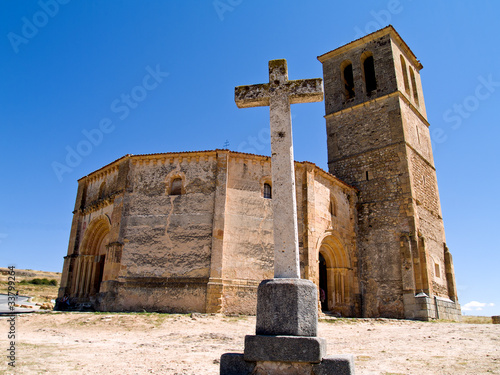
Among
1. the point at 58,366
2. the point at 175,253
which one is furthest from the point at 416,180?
the point at 58,366

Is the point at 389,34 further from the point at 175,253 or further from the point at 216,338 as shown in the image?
the point at 216,338

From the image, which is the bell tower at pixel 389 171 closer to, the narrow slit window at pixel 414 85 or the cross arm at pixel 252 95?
the narrow slit window at pixel 414 85

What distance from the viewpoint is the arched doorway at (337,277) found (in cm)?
1789

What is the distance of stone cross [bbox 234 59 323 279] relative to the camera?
15.6 feet

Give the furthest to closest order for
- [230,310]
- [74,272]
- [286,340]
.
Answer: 1. [74,272]
2. [230,310]
3. [286,340]

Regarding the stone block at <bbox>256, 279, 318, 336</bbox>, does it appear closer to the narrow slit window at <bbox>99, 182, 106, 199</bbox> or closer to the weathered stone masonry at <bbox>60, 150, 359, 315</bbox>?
the weathered stone masonry at <bbox>60, 150, 359, 315</bbox>

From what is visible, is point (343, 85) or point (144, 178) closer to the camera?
point (144, 178)

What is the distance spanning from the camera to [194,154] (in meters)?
17.1

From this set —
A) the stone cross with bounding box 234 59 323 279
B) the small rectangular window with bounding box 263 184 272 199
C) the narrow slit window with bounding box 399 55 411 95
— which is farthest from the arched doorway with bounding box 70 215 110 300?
the narrow slit window with bounding box 399 55 411 95

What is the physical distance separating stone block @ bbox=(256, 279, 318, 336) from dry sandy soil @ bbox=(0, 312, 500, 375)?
1704mm

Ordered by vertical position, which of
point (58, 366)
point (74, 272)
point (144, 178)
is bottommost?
point (58, 366)

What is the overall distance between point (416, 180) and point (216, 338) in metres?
15.0

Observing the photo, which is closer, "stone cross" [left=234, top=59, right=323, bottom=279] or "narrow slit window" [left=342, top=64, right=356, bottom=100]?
"stone cross" [left=234, top=59, right=323, bottom=279]

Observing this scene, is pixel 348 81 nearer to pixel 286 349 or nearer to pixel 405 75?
pixel 405 75
